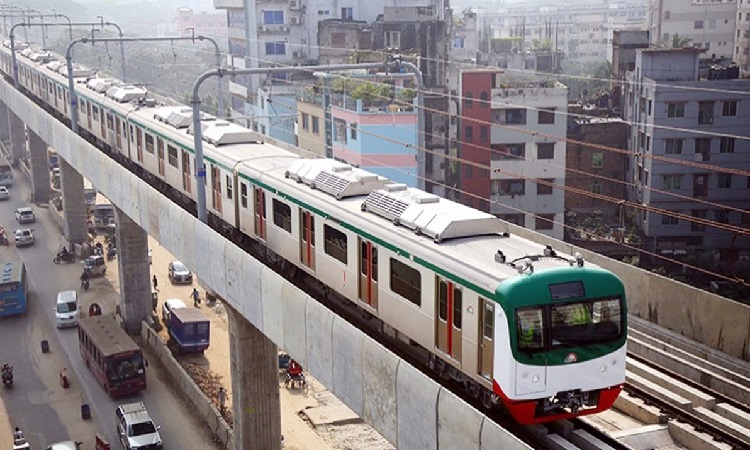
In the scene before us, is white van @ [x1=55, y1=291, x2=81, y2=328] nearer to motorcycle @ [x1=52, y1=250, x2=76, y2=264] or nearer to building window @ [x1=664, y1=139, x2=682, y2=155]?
motorcycle @ [x1=52, y1=250, x2=76, y2=264]

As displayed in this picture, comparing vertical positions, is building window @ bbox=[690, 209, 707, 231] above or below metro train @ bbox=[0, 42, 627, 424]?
below

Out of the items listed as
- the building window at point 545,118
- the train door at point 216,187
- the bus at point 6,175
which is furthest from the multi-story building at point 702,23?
the train door at point 216,187

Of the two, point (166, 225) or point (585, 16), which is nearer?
point (166, 225)

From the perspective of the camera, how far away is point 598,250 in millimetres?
45531

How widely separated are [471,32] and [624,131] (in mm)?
51076

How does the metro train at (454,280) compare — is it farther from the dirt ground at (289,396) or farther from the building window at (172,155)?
the dirt ground at (289,396)

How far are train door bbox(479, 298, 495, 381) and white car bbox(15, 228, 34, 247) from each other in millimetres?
48028

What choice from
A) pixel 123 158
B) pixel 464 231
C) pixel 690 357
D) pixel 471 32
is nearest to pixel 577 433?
pixel 464 231

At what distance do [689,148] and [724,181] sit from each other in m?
2.47

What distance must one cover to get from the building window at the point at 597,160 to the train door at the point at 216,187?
1104 inches

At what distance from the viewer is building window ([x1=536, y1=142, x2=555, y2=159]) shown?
45.4m

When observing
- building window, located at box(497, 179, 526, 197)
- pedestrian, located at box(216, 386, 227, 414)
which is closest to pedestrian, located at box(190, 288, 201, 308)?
pedestrian, located at box(216, 386, 227, 414)

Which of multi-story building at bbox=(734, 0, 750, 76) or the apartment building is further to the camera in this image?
the apartment building

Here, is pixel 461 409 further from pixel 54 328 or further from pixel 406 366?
pixel 54 328
